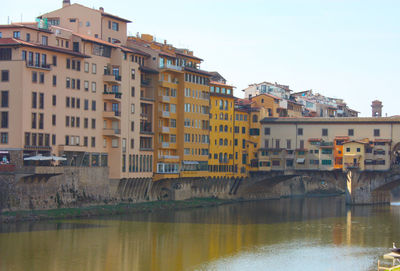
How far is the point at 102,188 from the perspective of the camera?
8169 centimetres

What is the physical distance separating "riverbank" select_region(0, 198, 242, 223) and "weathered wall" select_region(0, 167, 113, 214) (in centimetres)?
105

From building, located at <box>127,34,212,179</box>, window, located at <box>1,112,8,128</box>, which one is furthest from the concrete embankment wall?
window, located at <box>1,112,8,128</box>

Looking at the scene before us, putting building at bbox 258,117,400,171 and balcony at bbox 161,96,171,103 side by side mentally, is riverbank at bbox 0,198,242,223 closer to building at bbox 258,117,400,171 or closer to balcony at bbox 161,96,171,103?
balcony at bbox 161,96,171,103

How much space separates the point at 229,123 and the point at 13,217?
44122 millimetres

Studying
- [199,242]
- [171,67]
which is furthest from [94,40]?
[199,242]

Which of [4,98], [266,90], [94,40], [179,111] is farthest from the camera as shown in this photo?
[266,90]

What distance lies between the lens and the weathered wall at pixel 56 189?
6997 centimetres

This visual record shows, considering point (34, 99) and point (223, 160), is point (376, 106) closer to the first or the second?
point (223, 160)

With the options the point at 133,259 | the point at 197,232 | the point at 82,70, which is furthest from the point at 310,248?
the point at 82,70

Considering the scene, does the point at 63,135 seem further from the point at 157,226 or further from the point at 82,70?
the point at 157,226

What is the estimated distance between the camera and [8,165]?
232 ft

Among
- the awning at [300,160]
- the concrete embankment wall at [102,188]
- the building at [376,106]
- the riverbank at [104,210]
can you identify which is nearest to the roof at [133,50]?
the concrete embankment wall at [102,188]

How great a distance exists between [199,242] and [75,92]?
23650 millimetres

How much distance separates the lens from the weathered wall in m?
70.0
